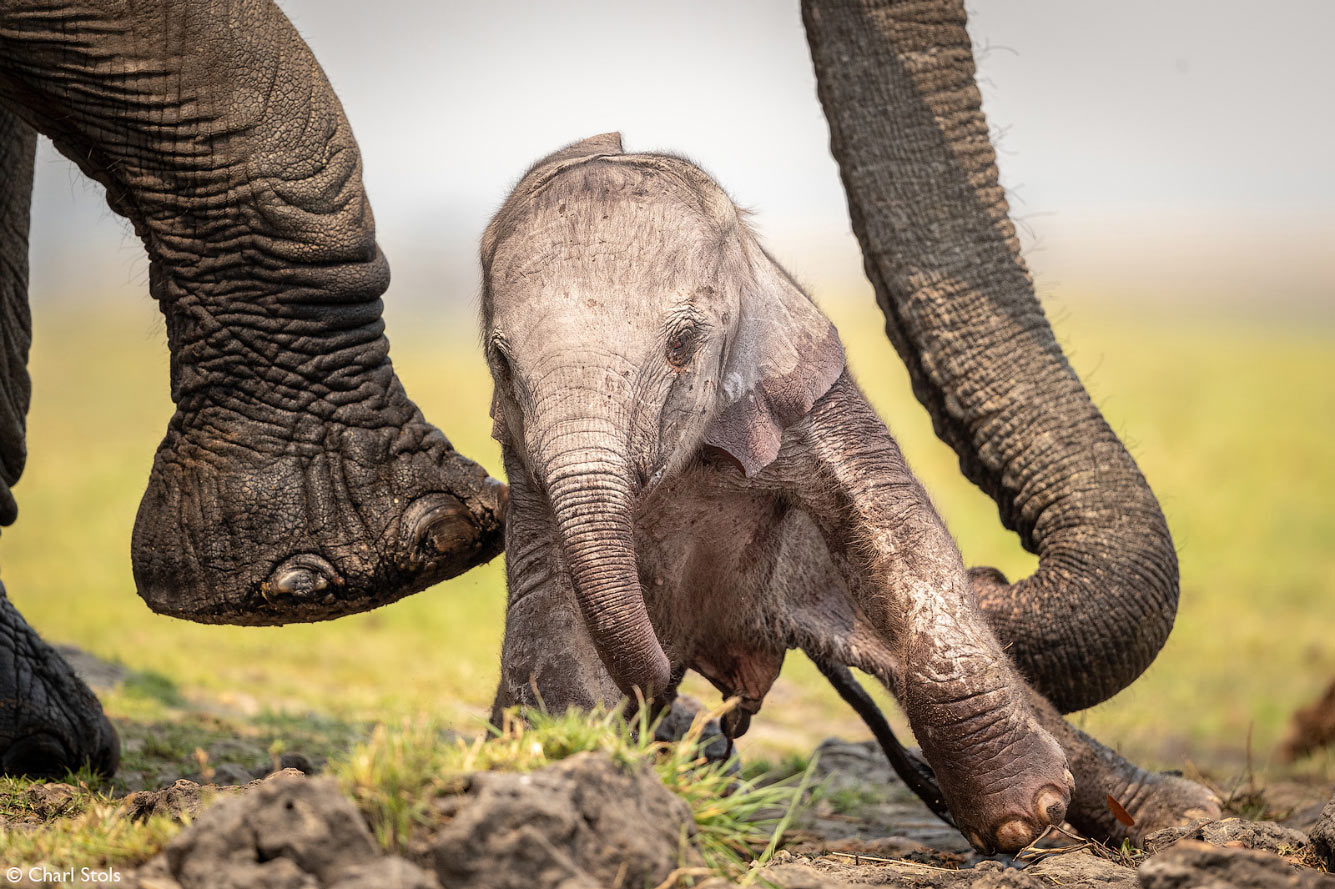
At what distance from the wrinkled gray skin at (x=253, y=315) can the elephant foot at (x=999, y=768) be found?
169 centimetres

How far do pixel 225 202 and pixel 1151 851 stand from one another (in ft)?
11.9

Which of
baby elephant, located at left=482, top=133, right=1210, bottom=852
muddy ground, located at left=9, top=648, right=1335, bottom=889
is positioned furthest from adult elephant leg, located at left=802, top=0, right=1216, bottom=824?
muddy ground, located at left=9, top=648, right=1335, bottom=889

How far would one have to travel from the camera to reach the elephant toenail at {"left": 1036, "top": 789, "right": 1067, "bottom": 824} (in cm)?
438

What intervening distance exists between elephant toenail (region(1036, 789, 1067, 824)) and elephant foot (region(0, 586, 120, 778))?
3.45m

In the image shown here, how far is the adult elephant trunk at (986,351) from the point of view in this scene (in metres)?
5.07

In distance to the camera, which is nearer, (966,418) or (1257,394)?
(966,418)

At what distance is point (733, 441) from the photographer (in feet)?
14.4

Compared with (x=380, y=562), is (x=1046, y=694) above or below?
below

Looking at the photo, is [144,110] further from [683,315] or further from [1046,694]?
[1046,694]

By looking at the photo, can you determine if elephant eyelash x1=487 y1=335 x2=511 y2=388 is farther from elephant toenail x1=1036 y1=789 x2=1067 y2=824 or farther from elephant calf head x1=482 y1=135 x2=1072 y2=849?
elephant toenail x1=1036 y1=789 x2=1067 y2=824

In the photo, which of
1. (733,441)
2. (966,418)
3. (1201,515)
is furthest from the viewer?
(1201,515)

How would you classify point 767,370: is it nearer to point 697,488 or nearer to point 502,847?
point 697,488

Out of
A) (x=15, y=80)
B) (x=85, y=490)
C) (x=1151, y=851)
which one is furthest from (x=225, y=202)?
(x=85, y=490)

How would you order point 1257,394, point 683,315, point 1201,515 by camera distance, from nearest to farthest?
point 683,315 < point 1201,515 < point 1257,394
